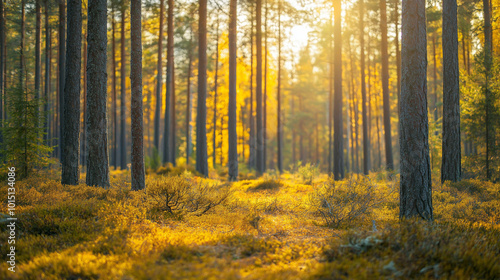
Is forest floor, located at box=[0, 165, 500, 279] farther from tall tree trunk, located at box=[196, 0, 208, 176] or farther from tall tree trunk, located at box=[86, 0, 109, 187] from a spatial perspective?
tall tree trunk, located at box=[196, 0, 208, 176]

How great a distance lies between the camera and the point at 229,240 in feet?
16.0

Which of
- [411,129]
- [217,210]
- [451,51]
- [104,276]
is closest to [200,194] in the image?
[217,210]

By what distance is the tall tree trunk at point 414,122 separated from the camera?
603cm

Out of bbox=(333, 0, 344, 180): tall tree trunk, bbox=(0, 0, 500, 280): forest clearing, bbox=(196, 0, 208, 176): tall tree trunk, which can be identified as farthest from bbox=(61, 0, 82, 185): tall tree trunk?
bbox=(333, 0, 344, 180): tall tree trunk

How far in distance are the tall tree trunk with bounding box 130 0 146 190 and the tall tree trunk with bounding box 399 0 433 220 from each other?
671cm

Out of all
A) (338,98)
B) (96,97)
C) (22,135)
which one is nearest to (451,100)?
(338,98)

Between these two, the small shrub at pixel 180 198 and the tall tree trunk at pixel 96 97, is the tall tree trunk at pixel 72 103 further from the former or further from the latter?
the small shrub at pixel 180 198

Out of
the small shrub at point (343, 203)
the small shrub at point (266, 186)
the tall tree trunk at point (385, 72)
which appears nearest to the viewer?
the small shrub at point (343, 203)

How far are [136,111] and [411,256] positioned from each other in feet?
24.9

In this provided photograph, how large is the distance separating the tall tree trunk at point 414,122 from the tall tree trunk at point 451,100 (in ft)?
20.0

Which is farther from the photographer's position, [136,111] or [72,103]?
[72,103]

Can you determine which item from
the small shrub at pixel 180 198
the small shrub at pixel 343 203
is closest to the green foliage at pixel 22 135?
the small shrub at pixel 180 198

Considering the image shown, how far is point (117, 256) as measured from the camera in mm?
4020

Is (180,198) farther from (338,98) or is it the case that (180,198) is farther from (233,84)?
(338,98)
